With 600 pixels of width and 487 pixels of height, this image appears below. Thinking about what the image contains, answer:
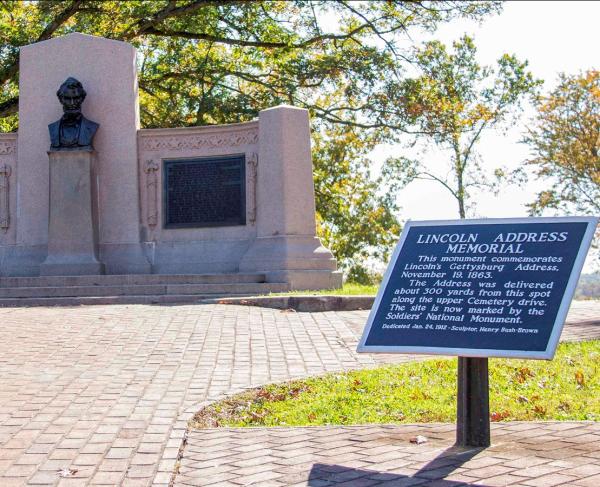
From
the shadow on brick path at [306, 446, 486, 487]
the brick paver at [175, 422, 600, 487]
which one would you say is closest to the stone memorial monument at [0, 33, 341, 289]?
the brick paver at [175, 422, 600, 487]

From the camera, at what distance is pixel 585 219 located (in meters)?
5.38

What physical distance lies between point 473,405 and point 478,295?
2.29 ft

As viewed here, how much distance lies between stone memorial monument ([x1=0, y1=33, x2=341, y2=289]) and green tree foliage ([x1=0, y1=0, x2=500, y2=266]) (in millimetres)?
5702

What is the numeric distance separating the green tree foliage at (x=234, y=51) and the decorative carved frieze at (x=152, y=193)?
713 cm

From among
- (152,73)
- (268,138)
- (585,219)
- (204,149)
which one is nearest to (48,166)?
(204,149)

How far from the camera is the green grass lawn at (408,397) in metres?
6.66

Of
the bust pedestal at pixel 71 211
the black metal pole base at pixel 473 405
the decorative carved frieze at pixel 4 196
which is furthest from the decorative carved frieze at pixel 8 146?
the black metal pole base at pixel 473 405

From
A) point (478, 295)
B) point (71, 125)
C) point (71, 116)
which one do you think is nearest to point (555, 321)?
point (478, 295)

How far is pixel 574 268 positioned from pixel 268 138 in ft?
40.3

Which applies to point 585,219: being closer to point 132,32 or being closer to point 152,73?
point 132,32

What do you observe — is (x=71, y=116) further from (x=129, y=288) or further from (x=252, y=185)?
(x=129, y=288)

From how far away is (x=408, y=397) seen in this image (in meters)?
7.21

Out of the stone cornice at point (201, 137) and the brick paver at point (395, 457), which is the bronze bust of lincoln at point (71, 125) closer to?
the stone cornice at point (201, 137)

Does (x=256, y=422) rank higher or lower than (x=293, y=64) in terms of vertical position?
lower
